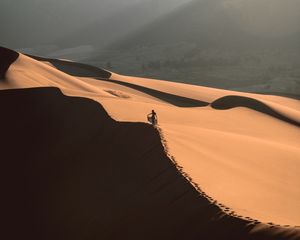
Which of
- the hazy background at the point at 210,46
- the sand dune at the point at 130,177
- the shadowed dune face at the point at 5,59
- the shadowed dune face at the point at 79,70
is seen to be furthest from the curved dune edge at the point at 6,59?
the hazy background at the point at 210,46

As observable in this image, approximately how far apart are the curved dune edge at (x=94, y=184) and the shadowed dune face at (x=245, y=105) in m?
10.2

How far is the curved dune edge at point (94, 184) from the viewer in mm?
6234

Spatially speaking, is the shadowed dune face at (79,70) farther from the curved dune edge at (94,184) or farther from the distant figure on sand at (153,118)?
the distant figure on sand at (153,118)

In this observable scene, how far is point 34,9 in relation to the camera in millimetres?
159750

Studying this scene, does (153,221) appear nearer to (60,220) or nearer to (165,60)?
(60,220)

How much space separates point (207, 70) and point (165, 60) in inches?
445

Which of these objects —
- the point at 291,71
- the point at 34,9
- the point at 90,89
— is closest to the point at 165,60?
the point at 291,71

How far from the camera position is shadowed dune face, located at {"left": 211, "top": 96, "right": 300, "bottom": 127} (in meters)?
20.7

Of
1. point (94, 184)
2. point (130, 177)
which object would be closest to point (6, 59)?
point (94, 184)

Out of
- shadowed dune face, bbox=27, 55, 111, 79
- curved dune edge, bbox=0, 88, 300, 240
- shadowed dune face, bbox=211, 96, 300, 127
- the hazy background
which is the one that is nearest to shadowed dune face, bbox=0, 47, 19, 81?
curved dune edge, bbox=0, 88, 300, 240

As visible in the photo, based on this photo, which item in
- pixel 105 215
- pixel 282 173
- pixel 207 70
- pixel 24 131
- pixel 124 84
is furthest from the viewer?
pixel 207 70

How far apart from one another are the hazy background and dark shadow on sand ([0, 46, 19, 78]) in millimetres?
34572

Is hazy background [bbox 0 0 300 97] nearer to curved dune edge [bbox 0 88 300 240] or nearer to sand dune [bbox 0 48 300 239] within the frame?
sand dune [bbox 0 48 300 239]

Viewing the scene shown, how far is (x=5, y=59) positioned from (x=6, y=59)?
0.06 meters
